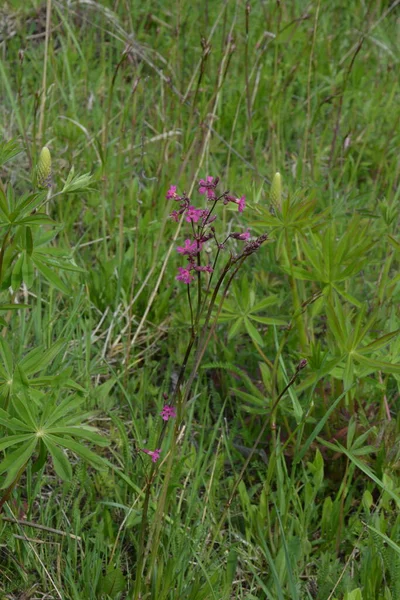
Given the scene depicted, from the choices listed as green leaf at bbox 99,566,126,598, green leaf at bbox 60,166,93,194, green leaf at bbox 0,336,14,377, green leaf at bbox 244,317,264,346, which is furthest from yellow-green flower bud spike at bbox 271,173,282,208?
green leaf at bbox 99,566,126,598

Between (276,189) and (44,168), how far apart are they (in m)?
0.52

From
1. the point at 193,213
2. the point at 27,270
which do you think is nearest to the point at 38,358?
the point at 27,270

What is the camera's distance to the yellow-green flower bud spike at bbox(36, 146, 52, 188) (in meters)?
1.50

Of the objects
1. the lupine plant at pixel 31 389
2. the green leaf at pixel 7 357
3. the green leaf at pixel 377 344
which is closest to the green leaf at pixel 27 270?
the lupine plant at pixel 31 389

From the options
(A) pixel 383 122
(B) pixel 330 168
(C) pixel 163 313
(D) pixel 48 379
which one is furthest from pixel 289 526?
(A) pixel 383 122

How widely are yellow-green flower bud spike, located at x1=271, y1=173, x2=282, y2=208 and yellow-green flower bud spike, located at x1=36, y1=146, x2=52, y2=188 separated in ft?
1.62

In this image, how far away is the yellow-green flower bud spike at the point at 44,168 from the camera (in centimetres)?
150

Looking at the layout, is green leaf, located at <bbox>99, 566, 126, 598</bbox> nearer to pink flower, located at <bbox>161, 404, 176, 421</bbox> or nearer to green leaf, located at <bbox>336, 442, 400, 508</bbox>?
pink flower, located at <bbox>161, 404, 176, 421</bbox>

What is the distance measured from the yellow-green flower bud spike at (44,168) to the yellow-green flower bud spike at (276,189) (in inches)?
19.5

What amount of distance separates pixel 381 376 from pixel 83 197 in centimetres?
133

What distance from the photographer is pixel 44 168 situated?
4.96 feet

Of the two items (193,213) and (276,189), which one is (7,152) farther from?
(276,189)

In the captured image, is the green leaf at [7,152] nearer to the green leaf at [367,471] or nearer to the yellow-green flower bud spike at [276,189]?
the yellow-green flower bud spike at [276,189]

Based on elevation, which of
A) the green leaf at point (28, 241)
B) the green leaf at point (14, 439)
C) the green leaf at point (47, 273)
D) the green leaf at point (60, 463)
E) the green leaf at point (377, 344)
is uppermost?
the green leaf at point (28, 241)
